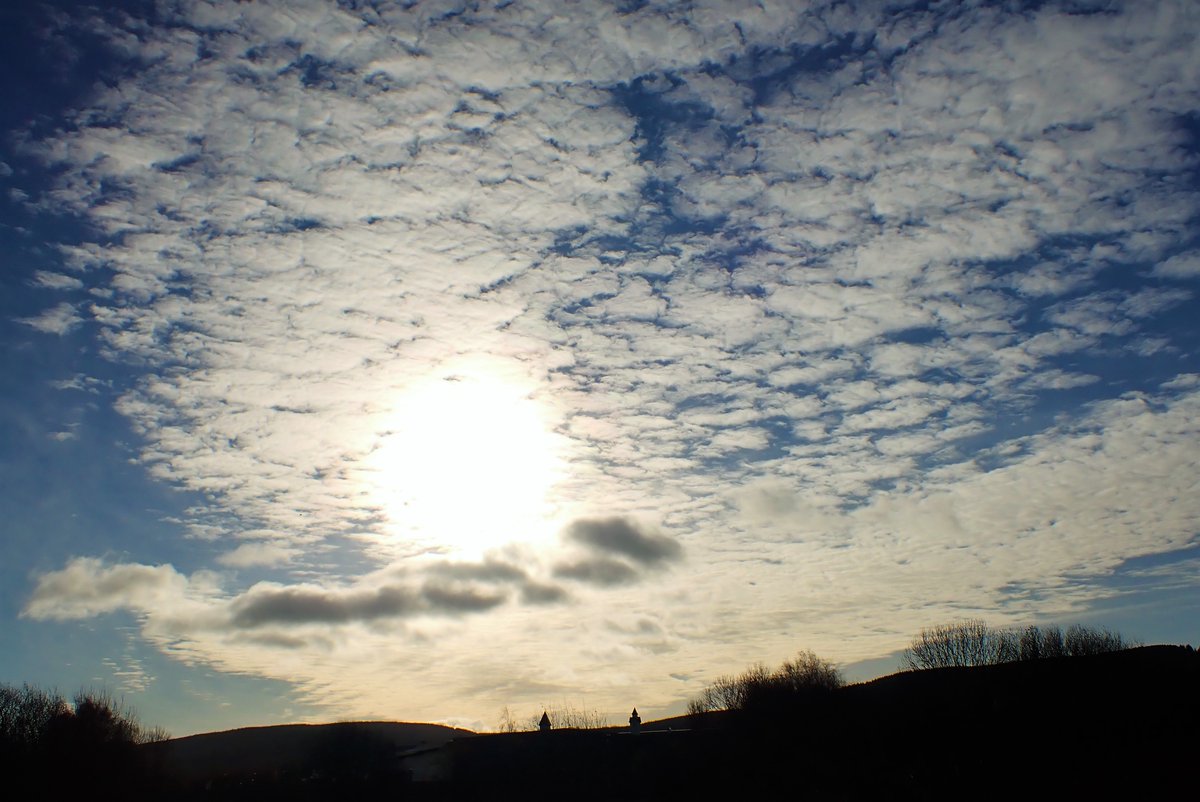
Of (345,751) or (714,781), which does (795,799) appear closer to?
(714,781)

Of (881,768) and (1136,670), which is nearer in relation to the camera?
(881,768)

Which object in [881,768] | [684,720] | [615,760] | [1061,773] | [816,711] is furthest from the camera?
[684,720]

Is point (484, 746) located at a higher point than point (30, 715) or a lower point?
lower

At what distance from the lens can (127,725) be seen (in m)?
82.4

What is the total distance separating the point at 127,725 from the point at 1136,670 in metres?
90.3

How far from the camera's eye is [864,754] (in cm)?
6231

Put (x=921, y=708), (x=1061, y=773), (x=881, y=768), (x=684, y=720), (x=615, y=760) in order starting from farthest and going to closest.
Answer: (x=684, y=720) < (x=921, y=708) < (x=615, y=760) < (x=881, y=768) < (x=1061, y=773)

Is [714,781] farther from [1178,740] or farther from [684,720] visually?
[684,720]

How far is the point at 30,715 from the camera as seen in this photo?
266 ft

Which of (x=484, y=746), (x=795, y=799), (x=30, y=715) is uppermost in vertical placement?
(x=30, y=715)

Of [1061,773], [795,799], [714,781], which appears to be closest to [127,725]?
[714,781]

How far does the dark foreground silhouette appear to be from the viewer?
5291cm

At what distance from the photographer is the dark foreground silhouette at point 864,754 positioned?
52.9 meters

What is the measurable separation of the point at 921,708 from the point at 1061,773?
1831cm
